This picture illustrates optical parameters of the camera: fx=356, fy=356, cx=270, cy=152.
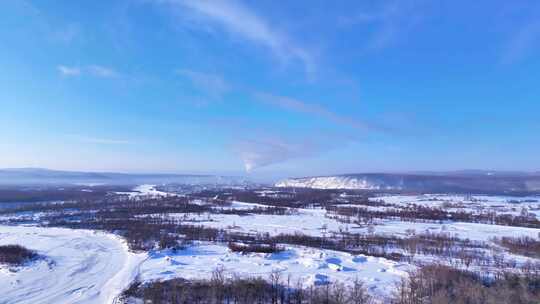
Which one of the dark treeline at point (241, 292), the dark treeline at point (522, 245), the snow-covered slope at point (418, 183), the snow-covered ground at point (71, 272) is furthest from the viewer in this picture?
the snow-covered slope at point (418, 183)

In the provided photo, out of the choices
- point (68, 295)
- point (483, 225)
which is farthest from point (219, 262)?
point (483, 225)

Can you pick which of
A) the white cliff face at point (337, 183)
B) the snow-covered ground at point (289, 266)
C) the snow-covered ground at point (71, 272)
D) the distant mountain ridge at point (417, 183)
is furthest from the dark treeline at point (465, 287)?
the white cliff face at point (337, 183)

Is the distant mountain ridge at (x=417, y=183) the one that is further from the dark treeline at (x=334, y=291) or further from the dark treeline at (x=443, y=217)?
the dark treeline at (x=334, y=291)

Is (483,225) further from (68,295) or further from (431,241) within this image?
(68,295)

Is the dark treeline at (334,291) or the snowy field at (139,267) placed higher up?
the dark treeline at (334,291)

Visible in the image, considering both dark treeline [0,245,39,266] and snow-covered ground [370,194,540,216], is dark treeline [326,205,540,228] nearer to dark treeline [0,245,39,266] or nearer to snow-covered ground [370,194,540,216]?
snow-covered ground [370,194,540,216]

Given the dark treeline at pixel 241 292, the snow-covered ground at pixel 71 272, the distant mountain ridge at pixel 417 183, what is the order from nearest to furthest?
the dark treeline at pixel 241 292 < the snow-covered ground at pixel 71 272 < the distant mountain ridge at pixel 417 183

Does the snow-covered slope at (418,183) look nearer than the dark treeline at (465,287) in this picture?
No

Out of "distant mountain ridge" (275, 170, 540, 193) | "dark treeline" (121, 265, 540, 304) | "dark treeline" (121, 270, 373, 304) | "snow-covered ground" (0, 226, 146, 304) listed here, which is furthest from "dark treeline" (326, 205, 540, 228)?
"distant mountain ridge" (275, 170, 540, 193)

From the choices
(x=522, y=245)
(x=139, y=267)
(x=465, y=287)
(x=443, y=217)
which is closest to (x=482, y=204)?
(x=443, y=217)
